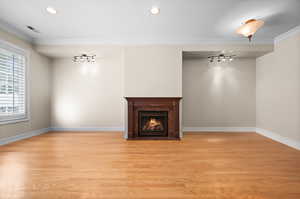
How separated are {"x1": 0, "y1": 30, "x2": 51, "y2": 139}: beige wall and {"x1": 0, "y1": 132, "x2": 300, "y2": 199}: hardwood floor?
63 centimetres

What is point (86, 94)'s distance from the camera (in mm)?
4574

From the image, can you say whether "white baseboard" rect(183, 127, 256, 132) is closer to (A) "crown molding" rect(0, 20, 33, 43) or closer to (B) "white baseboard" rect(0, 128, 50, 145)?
(B) "white baseboard" rect(0, 128, 50, 145)

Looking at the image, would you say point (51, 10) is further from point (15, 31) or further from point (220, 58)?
point (220, 58)

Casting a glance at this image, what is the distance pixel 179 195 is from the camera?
1476 mm

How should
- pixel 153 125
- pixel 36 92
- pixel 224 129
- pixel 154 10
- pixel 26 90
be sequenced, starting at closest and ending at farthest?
pixel 154 10 → pixel 26 90 → pixel 153 125 → pixel 36 92 → pixel 224 129

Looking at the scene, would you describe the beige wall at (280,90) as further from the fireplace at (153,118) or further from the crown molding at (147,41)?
the fireplace at (153,118)

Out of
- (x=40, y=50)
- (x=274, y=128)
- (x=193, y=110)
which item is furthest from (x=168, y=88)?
(x=40, y=50)

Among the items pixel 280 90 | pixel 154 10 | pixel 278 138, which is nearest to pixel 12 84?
pixel 154 10

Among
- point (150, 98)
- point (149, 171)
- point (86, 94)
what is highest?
point (86, 94)

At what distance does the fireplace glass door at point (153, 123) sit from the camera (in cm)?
377

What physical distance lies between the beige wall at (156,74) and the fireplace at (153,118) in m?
0.18

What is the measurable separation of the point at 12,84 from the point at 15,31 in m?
1.17

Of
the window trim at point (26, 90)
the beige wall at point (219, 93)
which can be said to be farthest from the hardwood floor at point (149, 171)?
the beige wall at point (219, 93)

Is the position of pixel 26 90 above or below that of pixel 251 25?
below
